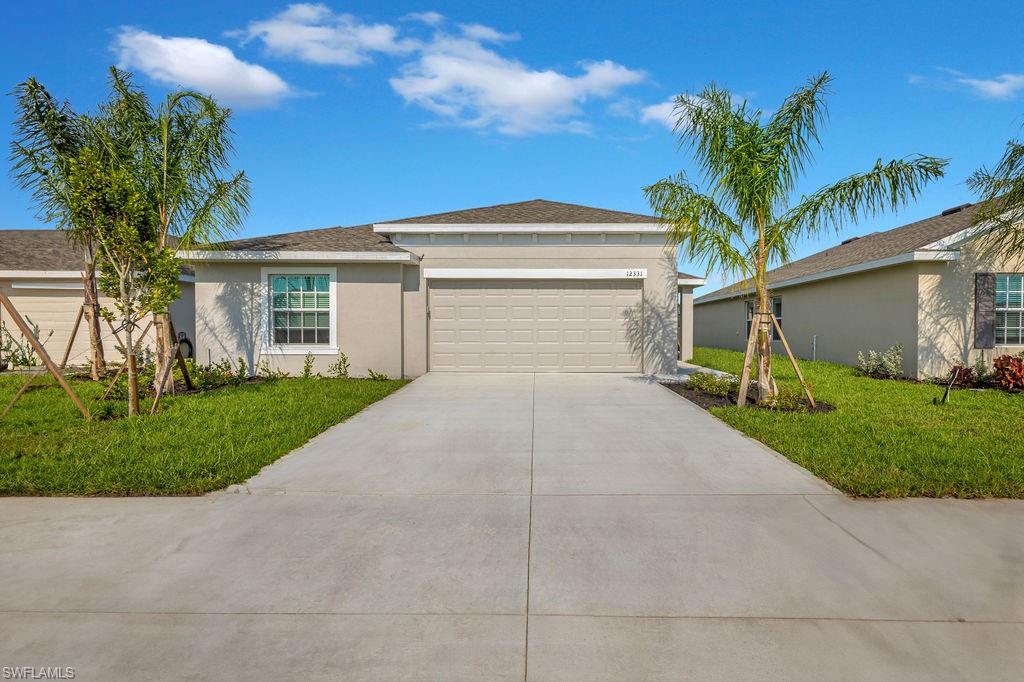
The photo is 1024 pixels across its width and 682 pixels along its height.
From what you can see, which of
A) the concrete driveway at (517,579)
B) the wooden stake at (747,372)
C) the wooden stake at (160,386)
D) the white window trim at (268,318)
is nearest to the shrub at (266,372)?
the white window trim at (268,318)

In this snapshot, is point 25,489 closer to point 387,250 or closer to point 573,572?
point 573,572

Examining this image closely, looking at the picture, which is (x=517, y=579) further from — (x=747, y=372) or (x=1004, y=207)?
(x=1004, y=207)

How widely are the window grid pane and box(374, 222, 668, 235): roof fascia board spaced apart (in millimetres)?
2129

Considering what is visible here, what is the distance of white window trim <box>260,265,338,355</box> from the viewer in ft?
43.3

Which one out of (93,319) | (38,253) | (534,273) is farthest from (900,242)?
(38,253)

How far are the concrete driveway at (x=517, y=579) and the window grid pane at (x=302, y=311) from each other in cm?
798

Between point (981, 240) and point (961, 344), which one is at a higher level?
point (981, 240)

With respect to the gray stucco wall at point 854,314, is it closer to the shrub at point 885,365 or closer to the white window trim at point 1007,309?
the shrub at point 885,365

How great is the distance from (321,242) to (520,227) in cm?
492

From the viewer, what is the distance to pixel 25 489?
5055mm

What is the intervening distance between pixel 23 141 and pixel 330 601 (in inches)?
465

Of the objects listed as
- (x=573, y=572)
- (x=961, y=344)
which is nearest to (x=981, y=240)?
(x=961, y=344)

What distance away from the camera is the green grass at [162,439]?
5.21 meters

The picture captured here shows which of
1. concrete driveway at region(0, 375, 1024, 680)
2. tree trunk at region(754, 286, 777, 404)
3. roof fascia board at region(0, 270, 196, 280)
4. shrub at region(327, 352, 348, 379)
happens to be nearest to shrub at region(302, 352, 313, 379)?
shrub at region(327, 352, 348, 379)
